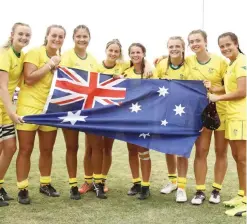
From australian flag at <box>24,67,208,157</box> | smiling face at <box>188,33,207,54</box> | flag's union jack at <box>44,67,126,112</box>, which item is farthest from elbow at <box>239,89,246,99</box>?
flag's union jack at <box>44,67,126,112</box>

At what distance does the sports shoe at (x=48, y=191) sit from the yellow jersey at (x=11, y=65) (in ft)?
4.06

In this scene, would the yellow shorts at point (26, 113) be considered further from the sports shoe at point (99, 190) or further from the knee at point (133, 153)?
the knee at point (133, 153)

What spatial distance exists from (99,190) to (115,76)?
1426 mm

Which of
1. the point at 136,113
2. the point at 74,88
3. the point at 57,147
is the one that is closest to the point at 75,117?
the point at 74,88

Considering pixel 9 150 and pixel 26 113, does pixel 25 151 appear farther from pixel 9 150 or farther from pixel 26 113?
pixel 26 113

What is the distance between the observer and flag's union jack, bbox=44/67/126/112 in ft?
13.9

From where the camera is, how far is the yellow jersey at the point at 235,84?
3.90 meters

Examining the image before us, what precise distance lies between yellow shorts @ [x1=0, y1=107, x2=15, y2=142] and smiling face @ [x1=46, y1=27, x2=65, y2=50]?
0.90 m

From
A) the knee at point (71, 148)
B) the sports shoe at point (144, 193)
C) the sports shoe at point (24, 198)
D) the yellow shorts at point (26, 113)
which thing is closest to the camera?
the yellow shorts at point (26, 113)

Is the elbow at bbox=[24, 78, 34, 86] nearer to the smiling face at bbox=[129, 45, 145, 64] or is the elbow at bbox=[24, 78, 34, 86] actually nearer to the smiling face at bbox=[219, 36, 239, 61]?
the smiling face at bbox=[129, 45, 145, 64]

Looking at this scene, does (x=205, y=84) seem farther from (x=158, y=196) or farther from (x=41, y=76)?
(x=41, y=76)

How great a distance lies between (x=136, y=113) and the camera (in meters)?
4.44

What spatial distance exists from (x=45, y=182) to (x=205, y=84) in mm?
2315

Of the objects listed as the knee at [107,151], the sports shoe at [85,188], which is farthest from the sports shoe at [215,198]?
the sports shoe at [85,188]
